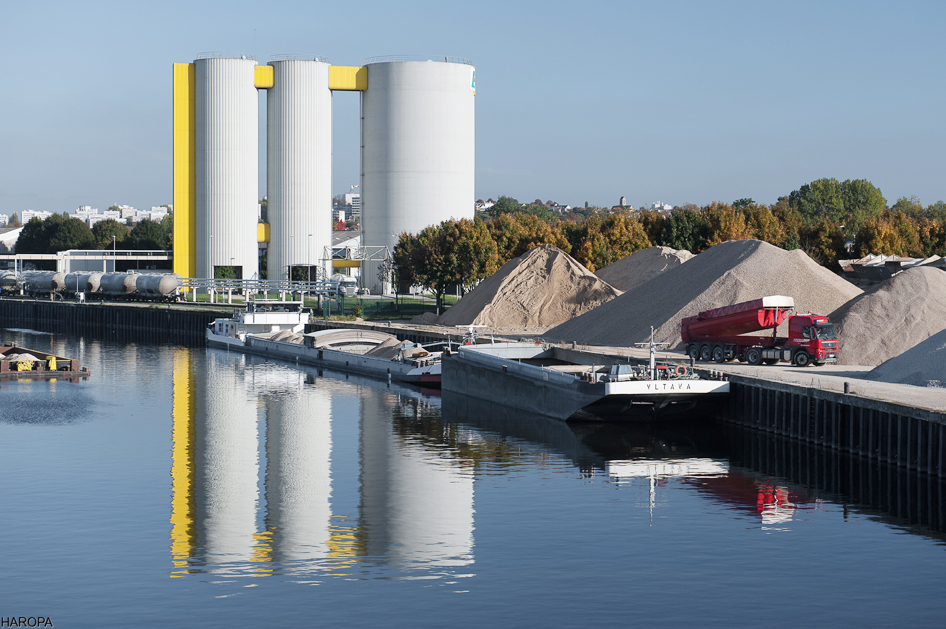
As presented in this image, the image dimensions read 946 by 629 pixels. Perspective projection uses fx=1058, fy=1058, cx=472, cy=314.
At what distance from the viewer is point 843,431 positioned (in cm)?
3984

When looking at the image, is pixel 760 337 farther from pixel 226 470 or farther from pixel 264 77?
pixel 264 77

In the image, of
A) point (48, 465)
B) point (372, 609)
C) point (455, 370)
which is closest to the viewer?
point (372, 609)

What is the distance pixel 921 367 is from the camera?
147 feet

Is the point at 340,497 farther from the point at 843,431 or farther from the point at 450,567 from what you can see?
the point at 843,431

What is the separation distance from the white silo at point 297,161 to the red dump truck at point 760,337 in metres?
88.3

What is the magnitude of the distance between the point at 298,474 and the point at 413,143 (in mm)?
105916

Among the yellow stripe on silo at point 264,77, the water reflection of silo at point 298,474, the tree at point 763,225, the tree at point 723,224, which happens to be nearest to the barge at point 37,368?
the water reflection of silo at point 298,474

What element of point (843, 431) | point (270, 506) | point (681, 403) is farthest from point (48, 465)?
point (843, 431)

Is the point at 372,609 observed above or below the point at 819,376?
below

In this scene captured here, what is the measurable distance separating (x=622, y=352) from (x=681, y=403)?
14.9 metres

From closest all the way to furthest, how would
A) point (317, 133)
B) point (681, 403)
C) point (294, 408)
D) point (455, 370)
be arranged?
1. point (681, 403)
2. point (294, 408)
3. point (455, 370)
4. point (317, 133)

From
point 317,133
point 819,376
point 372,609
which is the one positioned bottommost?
point 372,609

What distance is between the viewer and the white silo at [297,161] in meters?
137

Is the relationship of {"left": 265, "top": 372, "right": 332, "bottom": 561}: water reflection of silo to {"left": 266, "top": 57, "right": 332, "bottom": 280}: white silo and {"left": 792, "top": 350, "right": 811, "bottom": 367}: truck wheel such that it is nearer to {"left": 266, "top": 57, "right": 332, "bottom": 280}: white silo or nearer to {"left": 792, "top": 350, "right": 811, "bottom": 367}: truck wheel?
{"left": 792, "top": 350, "right": 811, "bottom": 367}: truck wheel
